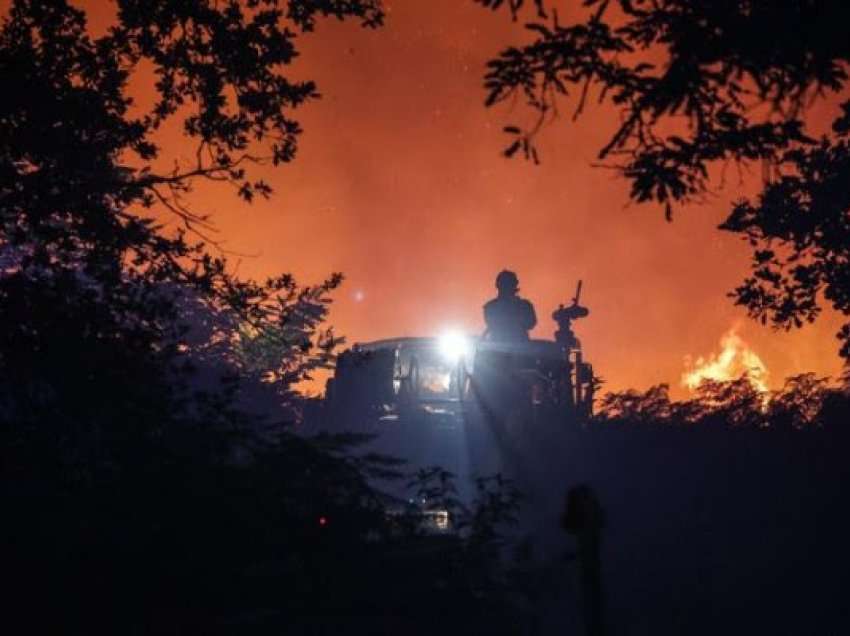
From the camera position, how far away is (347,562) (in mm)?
6488

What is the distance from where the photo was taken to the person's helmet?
55.2 ft

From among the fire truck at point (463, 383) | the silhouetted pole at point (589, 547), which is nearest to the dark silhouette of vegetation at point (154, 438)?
the silhouetted pole at point (589, 547)

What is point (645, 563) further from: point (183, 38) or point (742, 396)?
point (183, 38)

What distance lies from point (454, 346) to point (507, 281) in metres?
1.74

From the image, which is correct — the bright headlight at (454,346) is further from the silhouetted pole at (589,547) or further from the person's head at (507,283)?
the silhouetted pole at (589,547)

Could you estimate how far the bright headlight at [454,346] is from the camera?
17.0m

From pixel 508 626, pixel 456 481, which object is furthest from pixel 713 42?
pixel 456 481

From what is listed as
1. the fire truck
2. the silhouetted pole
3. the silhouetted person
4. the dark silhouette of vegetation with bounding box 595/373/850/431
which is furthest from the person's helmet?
the silhouetted pole

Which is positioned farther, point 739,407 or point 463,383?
point 463,383

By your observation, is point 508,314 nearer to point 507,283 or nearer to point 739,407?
point 507,283

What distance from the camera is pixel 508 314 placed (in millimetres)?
16828

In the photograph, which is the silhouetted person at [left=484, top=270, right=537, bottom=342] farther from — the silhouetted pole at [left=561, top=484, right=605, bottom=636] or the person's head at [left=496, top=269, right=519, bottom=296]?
the silhouetted pole at [left=561, top=484, right=605, bottom=636]

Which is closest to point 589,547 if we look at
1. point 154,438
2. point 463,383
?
point 154,438

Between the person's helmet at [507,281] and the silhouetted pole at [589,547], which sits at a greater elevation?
the person's helmet at [507,281]
